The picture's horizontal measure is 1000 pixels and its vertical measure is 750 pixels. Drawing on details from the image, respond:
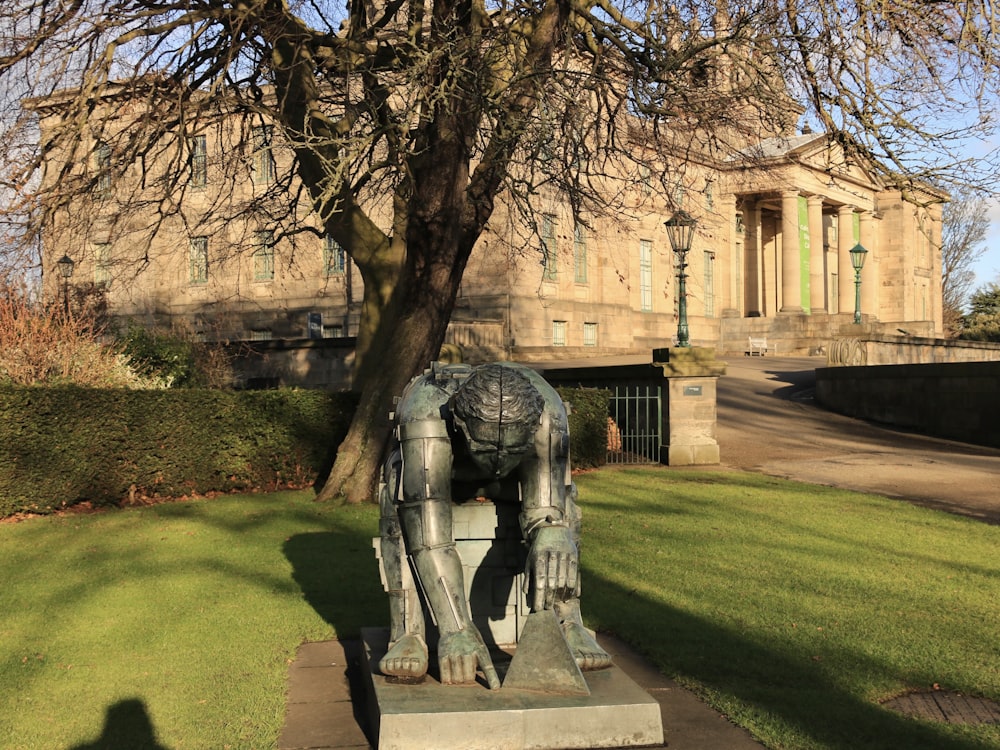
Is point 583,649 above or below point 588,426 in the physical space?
below

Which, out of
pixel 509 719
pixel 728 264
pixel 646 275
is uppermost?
pixel 728 264

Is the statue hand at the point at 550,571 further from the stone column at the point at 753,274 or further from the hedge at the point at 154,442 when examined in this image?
the stone column at the point at 753,274

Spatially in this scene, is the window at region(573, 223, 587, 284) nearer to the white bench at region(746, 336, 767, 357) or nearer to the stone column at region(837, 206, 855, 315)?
the white bench at region(746, 336, 767, 357)

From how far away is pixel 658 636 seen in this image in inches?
276

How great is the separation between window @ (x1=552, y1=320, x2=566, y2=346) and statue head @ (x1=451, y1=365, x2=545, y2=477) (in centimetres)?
3542

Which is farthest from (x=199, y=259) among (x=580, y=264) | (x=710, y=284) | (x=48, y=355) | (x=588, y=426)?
(x=710, y=284)

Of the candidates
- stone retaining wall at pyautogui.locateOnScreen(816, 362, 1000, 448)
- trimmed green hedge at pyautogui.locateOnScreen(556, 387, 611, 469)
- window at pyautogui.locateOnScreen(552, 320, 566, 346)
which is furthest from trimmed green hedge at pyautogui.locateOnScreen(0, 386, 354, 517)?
window at pyautogui.locateOnScreen(552, 320, 566, 346)

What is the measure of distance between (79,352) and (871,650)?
13435 mm

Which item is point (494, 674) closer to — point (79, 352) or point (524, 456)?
point (524, 456)

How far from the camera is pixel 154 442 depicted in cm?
1429

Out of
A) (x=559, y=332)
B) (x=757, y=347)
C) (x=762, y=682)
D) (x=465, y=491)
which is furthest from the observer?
(x=757, y=347)

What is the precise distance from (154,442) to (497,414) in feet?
36.0

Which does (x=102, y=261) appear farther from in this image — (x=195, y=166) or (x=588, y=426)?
(x=588, y=426)

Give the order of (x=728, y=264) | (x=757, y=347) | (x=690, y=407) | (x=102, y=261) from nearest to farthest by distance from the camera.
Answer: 1. (x=690, y=407)
2. (x=102, y=261)
3. (x=757, y=347)
4. (x=728, y=264)
